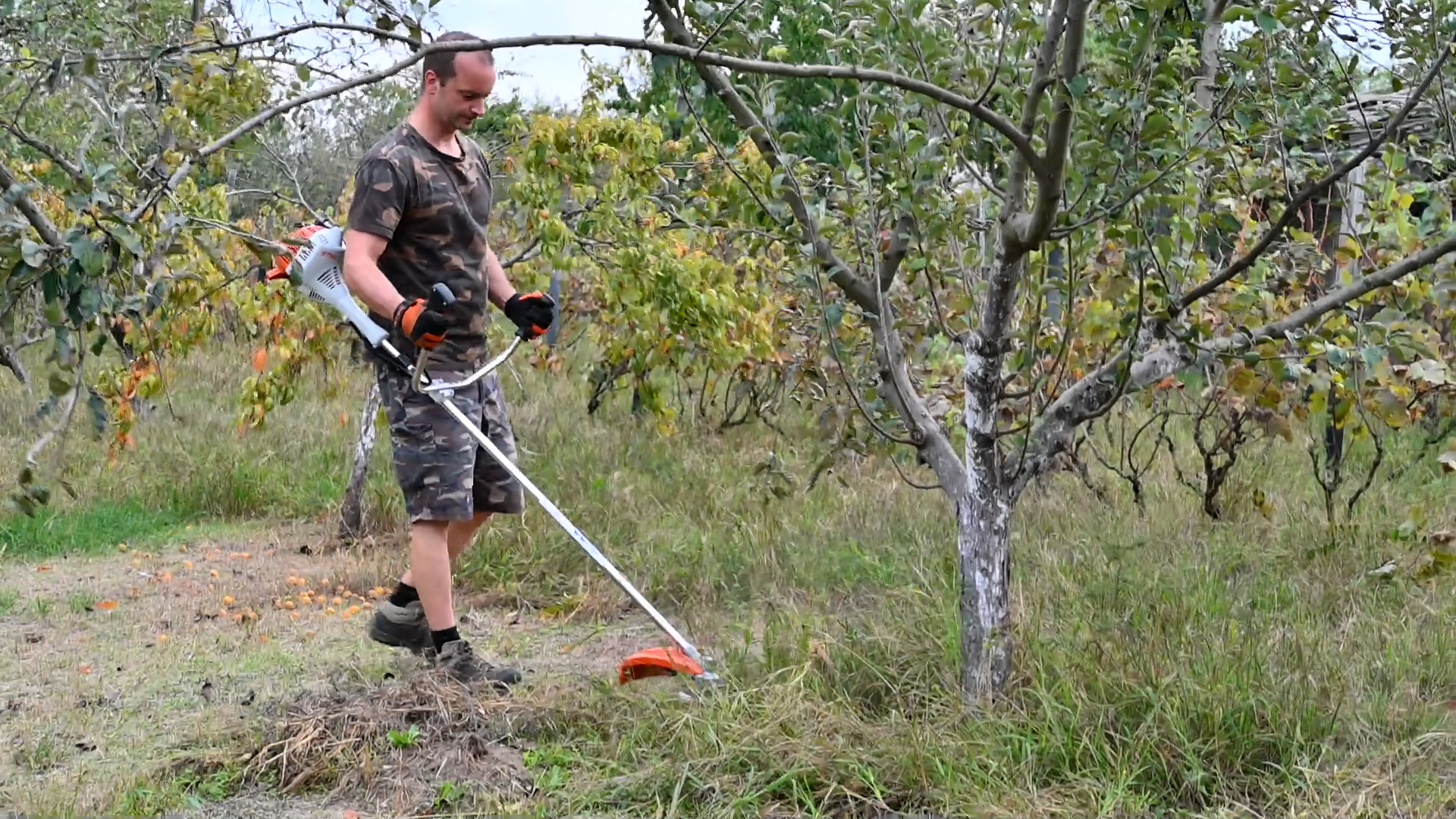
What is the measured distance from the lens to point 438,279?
153 inches

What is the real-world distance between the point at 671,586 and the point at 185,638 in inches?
64.7

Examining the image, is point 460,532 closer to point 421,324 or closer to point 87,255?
point 421,324

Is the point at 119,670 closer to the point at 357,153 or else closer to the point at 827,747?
the point at 827,747

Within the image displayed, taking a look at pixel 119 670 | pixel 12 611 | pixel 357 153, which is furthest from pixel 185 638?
pixel 357 153

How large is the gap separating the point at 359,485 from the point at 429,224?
2486 mm

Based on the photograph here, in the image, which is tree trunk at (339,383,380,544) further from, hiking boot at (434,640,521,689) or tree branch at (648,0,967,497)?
tree branch at (648,0,967,497)

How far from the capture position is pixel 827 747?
3.12 metres

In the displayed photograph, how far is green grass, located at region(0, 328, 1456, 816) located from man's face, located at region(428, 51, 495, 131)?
150 cm

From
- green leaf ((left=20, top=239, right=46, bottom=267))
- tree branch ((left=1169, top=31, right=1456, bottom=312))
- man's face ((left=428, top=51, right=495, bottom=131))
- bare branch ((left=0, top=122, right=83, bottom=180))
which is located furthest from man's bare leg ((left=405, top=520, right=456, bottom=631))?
tree branch ((left=1169, top=31, right=1456, bottom=312))

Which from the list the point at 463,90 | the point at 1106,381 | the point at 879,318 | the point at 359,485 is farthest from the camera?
the point at 359,485

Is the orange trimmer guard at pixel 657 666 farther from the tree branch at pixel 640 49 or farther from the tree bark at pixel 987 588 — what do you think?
the tree branch at pixel 640 49

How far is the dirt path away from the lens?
326 centimetres

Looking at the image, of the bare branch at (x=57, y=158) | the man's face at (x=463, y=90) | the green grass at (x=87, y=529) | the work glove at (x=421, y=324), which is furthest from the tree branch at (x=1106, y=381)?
the green grass at (x=87, y=529)

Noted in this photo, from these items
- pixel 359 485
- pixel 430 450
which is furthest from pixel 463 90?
pixel 359 485
